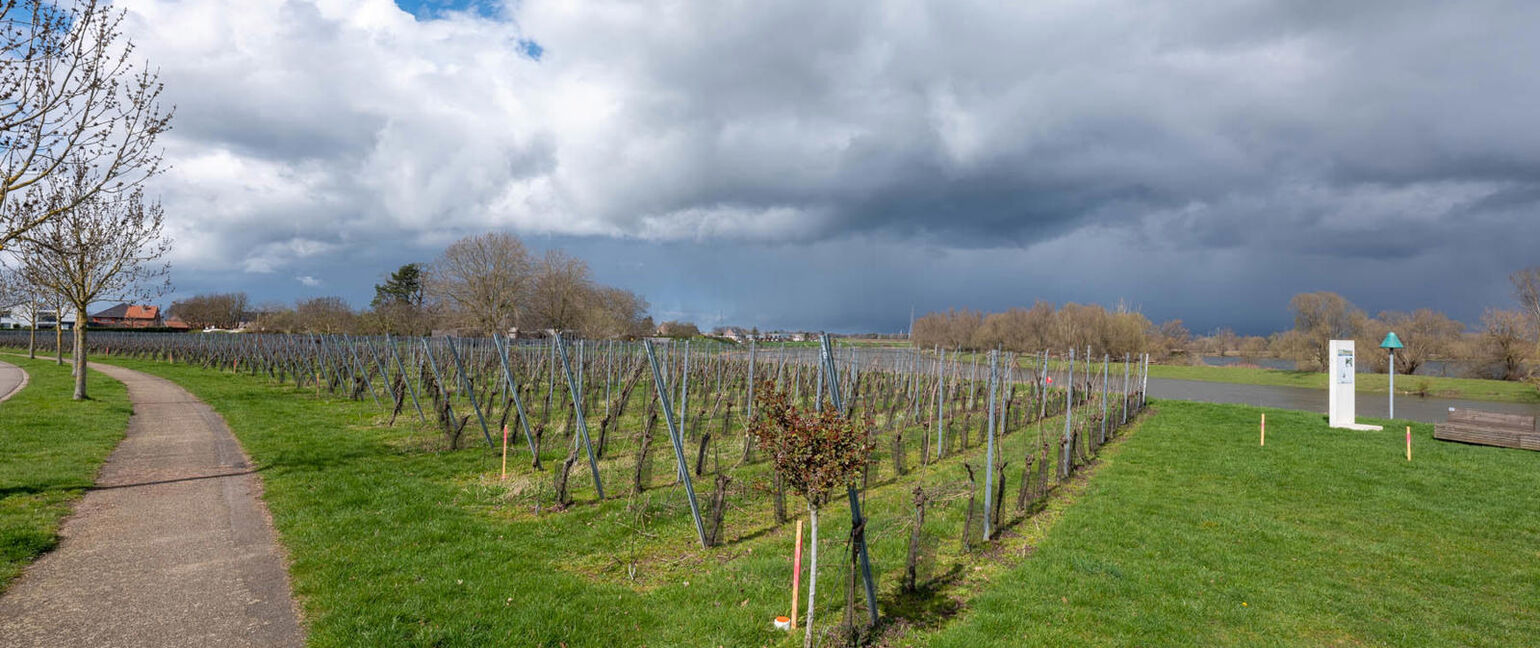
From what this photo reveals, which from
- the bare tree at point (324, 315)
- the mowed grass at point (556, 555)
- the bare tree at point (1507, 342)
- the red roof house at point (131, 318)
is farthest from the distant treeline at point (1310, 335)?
the red roof house at point (131, 318)

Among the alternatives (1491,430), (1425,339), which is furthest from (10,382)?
(1425,339)

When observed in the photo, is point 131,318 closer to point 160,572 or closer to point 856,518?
point 160,572

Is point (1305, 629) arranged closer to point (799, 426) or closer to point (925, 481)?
point (799, 426)

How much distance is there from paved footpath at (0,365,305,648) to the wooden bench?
23.1 m

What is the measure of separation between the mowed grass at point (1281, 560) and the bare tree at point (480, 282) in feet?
142

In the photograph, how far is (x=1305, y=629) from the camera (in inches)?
214

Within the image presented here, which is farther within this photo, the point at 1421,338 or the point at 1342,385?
the point at 1421,338

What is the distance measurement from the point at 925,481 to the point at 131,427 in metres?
16.3

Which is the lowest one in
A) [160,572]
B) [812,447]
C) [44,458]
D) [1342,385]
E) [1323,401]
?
[1323,401]

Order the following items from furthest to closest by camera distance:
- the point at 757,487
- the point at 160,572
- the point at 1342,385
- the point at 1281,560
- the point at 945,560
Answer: the point at 1342,385 < the point at 1281,560 < the point at 945,560 < the point at 160,572 < the point at 757,487

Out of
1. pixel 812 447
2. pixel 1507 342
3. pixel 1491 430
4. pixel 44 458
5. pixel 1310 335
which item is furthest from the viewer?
Result: pixel 1310 335

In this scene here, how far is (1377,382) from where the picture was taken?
44594mm

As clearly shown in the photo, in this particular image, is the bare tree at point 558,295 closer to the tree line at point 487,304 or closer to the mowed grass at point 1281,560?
the tree line at point 487,304

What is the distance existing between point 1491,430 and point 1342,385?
323cm
